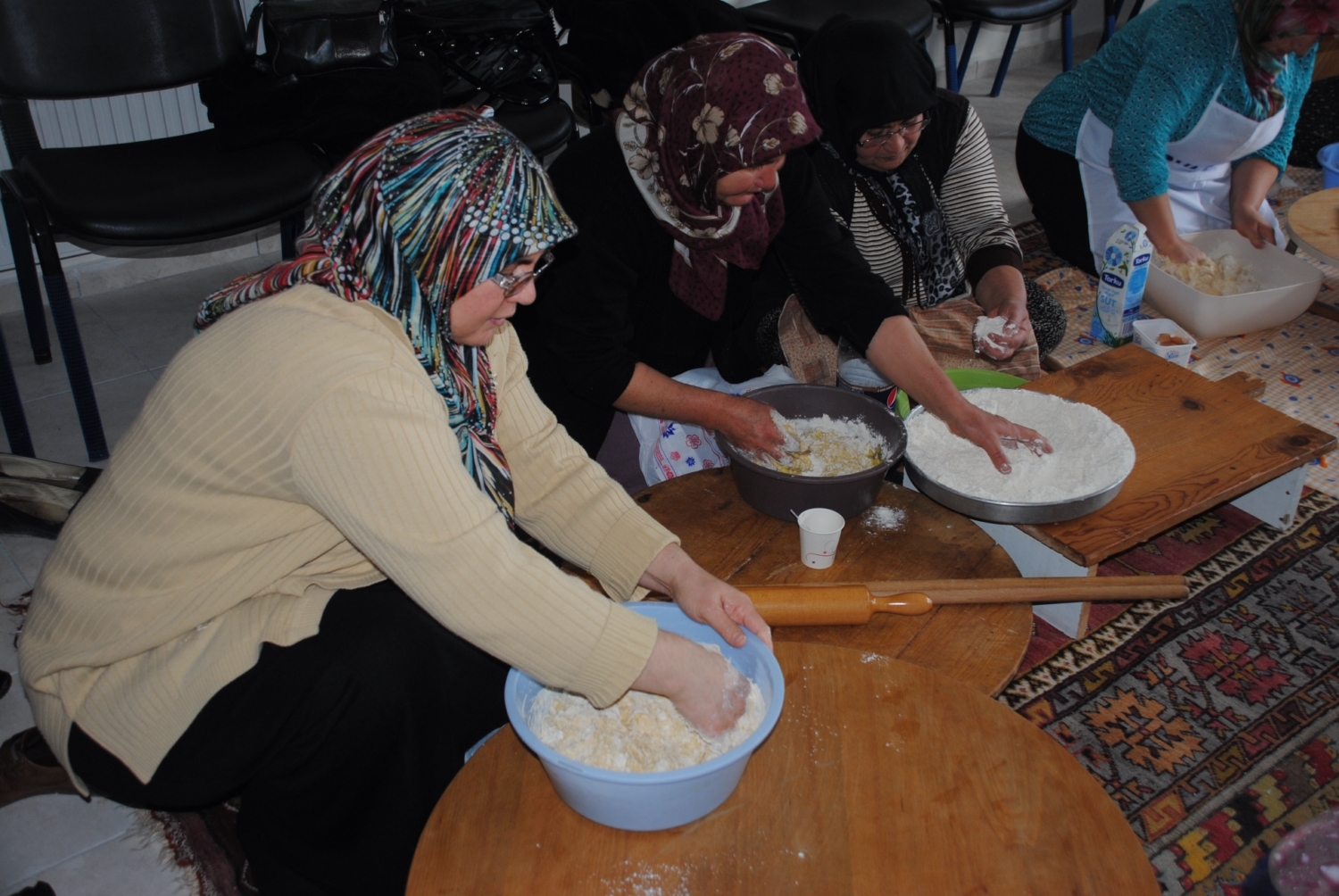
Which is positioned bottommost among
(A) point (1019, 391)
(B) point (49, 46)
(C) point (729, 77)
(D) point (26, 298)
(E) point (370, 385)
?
(D) point (26, 298)

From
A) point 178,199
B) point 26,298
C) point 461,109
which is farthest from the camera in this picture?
point 26,298

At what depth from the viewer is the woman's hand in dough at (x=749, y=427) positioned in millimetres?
1671

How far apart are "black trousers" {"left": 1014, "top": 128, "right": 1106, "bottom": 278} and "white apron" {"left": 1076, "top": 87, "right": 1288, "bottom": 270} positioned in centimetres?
5

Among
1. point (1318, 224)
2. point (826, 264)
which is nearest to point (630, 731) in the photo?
point (826, 264)

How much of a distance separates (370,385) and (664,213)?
0.94 metres

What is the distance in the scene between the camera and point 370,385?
1002mm

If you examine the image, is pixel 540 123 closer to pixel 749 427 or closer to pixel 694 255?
pixel 694 255

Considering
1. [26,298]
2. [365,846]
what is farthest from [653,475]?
[26,298]

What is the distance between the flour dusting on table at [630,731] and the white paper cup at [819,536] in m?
0.34

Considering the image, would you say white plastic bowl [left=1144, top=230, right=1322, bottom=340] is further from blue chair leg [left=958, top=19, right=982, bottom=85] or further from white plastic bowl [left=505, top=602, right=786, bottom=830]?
white plastic bowl [left=505, top=602, right=786, bottom=830]

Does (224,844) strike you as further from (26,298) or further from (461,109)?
(26,298)

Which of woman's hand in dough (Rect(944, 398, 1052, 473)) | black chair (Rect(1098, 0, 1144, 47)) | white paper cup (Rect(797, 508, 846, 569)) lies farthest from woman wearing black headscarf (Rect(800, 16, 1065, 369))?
black chair (Rect(1098, 0, 1144, 47))

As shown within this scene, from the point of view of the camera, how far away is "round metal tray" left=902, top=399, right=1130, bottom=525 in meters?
1.59

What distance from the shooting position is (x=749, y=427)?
Answer: 1684 mm
